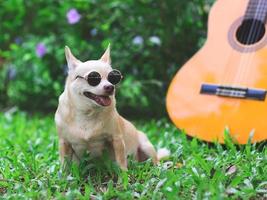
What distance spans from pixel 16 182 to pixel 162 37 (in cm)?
268

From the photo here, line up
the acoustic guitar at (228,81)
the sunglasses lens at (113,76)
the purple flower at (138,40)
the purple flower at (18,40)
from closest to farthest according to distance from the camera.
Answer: the sunglasses lens at (113,76) < the acoustic guitar at (228,81) < the purple flower at (138,40) < the purple flower at (18,40)

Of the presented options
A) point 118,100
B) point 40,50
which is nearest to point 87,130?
point 118,100

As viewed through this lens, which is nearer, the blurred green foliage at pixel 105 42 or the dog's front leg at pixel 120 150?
the dog's front leg at pixel 120 150

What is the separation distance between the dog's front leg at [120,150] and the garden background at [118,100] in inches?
1.5

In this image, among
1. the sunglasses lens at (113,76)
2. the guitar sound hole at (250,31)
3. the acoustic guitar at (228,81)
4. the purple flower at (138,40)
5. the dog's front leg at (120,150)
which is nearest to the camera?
the sunglasses lens at (113,76)

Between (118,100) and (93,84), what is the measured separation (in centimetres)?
302

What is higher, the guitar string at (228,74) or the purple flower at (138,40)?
the purple flower at (138,40)

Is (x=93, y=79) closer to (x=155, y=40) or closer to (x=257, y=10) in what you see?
(x=257, y=10)

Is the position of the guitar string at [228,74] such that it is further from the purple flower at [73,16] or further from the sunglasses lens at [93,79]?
the purple flower at [73,16]

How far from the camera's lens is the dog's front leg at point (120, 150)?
3.02 m

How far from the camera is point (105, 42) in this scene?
5.55 m

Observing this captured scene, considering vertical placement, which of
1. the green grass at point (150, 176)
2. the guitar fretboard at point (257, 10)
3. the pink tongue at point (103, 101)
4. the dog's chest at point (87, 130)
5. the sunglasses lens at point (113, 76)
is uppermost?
the guitar fretboard at point (257, 10)

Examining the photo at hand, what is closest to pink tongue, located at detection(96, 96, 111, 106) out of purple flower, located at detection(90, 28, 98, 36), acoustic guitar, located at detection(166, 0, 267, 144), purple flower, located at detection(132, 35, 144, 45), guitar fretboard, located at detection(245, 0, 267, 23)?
acoustic guitar, located at detection(166, 0, 267, 144)

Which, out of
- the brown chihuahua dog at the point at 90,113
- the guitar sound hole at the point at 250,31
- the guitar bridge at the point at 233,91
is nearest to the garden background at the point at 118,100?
the brown chihuahua dog at the point at 90,113
